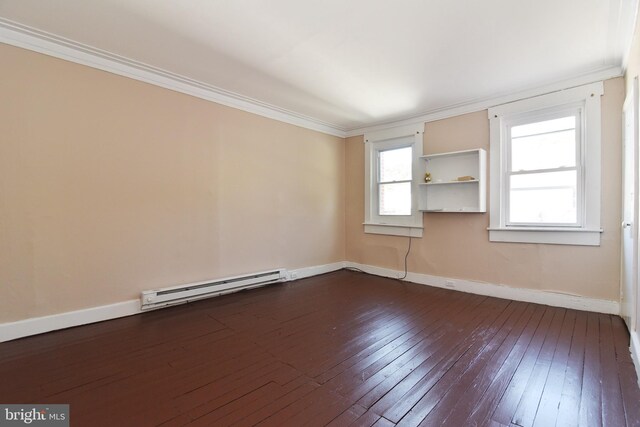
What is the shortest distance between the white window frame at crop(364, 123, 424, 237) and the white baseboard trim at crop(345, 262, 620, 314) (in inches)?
28.0

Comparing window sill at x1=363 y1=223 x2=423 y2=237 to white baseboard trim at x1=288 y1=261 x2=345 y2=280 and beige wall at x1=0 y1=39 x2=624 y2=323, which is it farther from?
white baseboard trim at x1=288 y1=261 x2=345 y2=280

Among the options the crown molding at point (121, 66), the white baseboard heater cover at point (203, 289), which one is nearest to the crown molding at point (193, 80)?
the crown molding at point (121, 66)

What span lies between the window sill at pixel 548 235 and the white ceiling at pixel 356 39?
1.72m

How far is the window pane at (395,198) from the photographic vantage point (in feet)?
15.6

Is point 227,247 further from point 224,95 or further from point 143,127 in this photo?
point 224,95

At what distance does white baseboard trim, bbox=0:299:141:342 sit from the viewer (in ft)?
7.85

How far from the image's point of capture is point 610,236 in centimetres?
301

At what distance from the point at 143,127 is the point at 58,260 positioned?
1.53 metres

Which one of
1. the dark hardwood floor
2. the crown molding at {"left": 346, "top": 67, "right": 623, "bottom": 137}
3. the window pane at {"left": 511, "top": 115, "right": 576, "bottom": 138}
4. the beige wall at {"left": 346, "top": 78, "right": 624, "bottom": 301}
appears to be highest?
the crown molding at {"left": 346, "top": 67, "right": 623, "bottom": 137}

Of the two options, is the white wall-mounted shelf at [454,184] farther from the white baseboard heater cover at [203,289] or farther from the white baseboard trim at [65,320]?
the white baseboard trim at [65,320]

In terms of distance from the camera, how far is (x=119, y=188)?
9.66ft

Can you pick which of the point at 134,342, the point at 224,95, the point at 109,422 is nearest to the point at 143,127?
the point at 224,95

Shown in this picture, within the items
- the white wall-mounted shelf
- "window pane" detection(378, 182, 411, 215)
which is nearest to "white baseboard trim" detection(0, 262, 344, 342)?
"window pane" detection(378, 182, 411, 215)

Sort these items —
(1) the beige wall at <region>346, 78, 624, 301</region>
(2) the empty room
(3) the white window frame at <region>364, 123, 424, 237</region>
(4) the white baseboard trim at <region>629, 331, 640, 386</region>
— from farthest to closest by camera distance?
(3) the white window frame at <region>364, 123, 424, 237</region>, (1) the beige wall at <region>346, 78, 624, 301</region>, (4) the white baseboard trim at <region>629, 331, 640, 386</region>, (2) the empty room
